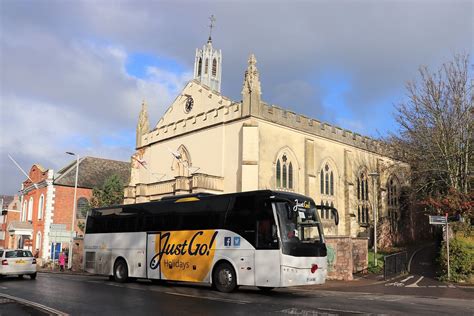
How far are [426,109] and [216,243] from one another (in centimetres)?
1889

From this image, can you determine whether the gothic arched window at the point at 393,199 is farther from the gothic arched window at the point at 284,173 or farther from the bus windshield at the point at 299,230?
the bus windshield at the point at 299,230

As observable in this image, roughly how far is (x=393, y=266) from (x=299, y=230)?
10869mm

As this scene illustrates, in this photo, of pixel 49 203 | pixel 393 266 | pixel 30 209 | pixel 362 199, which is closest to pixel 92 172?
pixel 49 203

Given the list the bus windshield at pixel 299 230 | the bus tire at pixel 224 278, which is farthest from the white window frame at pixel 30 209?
the bus windshield at pixel 299 230

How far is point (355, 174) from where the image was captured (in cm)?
4059

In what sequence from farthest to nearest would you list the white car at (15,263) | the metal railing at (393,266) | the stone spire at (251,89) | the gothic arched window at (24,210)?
the gothic arched window at (24,210)
the stone spire at (251,89)
the metal railing at (393,266)
the white car at (15,263)

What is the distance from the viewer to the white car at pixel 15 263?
2108 centimetres

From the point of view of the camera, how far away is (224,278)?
15.4 m

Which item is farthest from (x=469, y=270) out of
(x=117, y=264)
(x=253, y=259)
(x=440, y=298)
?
(x=117, y=264)

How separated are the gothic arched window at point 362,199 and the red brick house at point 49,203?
90.9 ft

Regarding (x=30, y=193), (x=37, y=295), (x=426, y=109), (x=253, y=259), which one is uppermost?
(x=426, y=109)

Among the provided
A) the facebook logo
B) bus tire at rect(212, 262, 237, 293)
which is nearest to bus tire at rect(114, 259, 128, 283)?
bus tire at rect(212, 262, 237, 293)

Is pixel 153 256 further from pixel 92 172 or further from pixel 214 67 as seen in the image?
pixel 214 67

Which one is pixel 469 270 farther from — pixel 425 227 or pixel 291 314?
pixel 425 227
